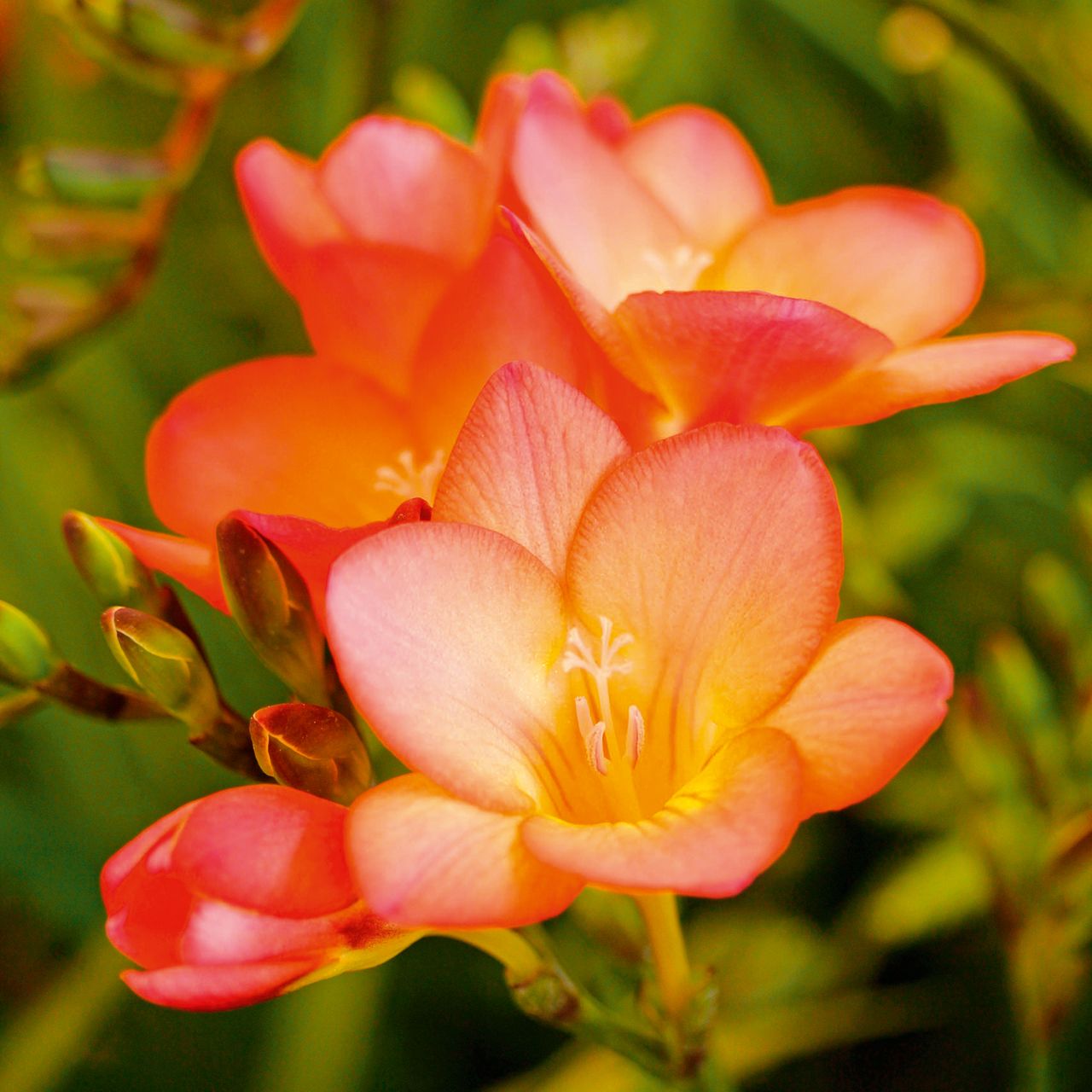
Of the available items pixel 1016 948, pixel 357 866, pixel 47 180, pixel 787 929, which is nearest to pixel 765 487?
pixel 357 866

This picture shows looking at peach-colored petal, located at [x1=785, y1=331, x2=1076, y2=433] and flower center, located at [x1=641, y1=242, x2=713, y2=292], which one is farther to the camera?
flower center, located at [x1=641, y1=242, x2=713, y2=292]

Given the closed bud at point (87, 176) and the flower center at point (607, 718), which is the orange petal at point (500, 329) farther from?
the closed bud at point (87, 176)

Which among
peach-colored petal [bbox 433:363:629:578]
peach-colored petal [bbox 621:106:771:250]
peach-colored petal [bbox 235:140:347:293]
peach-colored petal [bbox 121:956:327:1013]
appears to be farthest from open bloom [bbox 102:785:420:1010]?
peach-colored petal [bbox 621:106:771:250]

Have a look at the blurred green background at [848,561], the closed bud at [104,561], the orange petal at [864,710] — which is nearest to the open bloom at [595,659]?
the orange petal at [864,710]

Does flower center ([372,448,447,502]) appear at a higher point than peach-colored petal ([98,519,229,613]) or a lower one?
lower

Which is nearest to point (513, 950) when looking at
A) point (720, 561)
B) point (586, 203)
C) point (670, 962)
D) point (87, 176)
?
point (670, 962)

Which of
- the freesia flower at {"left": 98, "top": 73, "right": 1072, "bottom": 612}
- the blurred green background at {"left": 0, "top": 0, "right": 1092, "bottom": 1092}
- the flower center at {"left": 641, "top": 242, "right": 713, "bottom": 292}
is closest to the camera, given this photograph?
the freesia flower at {"left": 98, "top": 73, "right": 1072, "bottom": 612}

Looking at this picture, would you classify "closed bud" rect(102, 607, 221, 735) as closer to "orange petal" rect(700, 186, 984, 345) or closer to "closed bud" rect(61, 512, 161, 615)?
"closed bud" rect(61, 512, 161, 615)
